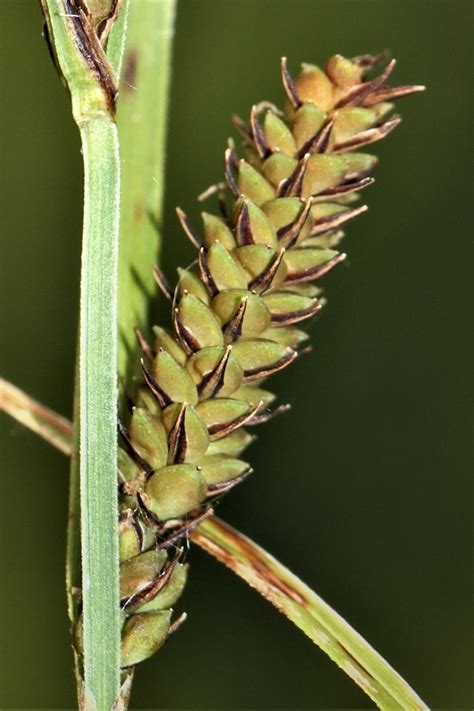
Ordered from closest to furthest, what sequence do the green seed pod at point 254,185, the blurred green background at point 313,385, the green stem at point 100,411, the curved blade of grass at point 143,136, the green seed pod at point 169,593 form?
the green stem at point 100,411, the green seed pod at point 169,593, the green seed pod at point 254,185, the curved blade of grass at point 143,136, the blurred green background at point 313,385

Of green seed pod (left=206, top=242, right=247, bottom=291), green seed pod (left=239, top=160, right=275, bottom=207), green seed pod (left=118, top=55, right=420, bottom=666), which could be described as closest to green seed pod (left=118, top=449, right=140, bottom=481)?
green seed pod (left=118, top=55, right=420, bottom=666)

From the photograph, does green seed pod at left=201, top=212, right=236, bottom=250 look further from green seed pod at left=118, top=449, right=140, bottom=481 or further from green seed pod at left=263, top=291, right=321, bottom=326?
green seed pod at left=118, top=449, right=140, bottom=481

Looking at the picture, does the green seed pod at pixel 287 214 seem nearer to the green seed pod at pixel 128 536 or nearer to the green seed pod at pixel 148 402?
the green seed pod at pixel 148 402

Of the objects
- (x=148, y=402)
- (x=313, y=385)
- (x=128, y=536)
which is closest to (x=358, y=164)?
(x=148, y=402)

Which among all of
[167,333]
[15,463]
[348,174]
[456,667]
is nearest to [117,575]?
[167,333]

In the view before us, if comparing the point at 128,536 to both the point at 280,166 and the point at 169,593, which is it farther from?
the point at 280,166

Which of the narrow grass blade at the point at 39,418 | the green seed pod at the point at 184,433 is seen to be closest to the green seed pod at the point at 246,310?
the green seed pod at the point at 184,433
